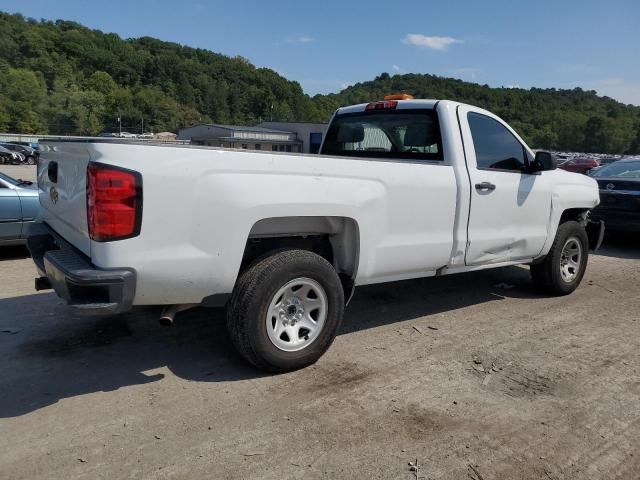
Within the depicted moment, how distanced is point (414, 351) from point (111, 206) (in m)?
2.55

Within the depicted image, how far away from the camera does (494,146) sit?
16.4 ft

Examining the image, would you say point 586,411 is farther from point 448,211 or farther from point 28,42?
point 28,42

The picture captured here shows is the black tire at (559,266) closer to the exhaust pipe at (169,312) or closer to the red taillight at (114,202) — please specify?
the exhaust pipe at (169,312)

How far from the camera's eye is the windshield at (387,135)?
480 cm

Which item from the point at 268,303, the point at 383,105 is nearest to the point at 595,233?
the point at 383,105

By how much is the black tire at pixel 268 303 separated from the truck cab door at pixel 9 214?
492cm

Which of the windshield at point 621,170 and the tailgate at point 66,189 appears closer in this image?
the tailgate at point 66,189

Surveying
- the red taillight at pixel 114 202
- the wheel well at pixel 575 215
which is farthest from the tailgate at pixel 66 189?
the wheel well at pixel 575 215

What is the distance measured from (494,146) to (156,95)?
134526 millimetres

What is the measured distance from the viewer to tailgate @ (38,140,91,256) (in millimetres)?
3193

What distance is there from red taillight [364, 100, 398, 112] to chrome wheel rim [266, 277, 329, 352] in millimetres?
2277

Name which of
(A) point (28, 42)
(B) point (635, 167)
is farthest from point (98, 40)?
(B) point (635, 167)

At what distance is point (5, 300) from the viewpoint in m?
5.24

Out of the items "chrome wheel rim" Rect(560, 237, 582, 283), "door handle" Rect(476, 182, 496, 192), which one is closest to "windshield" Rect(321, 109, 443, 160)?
"door handle" Rect(476, 182, 496, 192)
